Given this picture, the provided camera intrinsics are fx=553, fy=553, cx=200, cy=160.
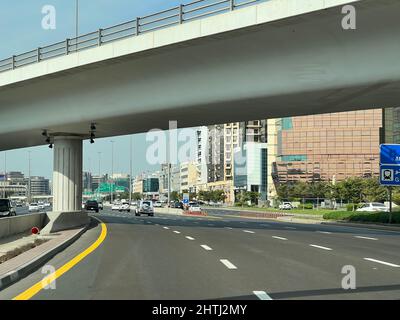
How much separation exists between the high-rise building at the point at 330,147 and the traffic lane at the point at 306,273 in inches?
5443

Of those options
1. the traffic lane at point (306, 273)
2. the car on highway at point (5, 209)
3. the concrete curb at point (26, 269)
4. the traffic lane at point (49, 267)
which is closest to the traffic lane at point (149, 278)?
the traffic lane at point (49, 267)

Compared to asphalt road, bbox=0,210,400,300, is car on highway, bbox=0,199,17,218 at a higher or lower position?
lower

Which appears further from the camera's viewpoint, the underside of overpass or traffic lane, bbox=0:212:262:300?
the underside of overpass

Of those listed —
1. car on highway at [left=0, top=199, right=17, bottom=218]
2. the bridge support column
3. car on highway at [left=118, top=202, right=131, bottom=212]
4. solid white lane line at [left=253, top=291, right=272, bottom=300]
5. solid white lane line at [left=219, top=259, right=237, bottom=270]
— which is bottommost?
car on highway at [left=118, top=202, right=131, bottom=212]

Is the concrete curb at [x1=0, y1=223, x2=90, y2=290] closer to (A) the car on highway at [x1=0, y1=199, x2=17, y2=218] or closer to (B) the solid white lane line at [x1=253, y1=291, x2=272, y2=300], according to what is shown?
(B) the solid white lane line at [x1=253, y1=291, x2=272, y2=300]

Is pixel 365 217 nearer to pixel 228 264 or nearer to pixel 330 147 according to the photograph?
pixel 228 264

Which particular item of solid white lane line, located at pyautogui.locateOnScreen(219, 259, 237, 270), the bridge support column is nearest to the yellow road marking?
solid white lane line, located at pyautogui.locateOnScreen(219, 259, 237, 270)

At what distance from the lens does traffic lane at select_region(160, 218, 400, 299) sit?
32.6ft

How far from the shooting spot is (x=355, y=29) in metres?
17.8

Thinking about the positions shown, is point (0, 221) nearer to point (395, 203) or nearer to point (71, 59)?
point (71, 59)

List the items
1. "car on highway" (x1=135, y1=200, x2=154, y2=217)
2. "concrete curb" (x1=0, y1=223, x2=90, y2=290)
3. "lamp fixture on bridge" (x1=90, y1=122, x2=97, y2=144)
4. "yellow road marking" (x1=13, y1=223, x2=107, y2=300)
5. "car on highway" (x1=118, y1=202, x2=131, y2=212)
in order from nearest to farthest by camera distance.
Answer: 1. "yellow road marking" (x1=13, y1=223, x2=107, y2=300)
2. "concrete curb" (x1=0, y1=223, x2=90, y2=290)
3. "lamp fixture on bridge" (x1=90, y1=122, x2=97, y2=144)
4. "car on highway" (x1=135, y1=200, x2=154, y2=217)
5. "car on highway" (x1=118, y1=202, x2=131, y2=212)

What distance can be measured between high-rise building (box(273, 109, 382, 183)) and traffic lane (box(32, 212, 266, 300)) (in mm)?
140788

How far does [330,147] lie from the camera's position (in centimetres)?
15612
